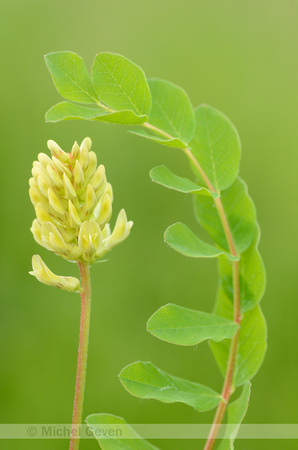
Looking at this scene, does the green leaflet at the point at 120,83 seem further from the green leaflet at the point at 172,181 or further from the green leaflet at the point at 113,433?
the green leaflet at the point at 113,433

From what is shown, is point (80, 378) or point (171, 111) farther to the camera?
point (171, 111)

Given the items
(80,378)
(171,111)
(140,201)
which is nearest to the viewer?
(80,378)

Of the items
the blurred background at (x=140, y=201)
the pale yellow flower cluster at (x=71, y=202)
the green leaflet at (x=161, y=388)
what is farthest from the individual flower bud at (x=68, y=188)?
the blurred background at (x=140, y=201)

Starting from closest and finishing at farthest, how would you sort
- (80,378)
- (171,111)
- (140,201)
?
(80,378)
(171,111)
(140,201)

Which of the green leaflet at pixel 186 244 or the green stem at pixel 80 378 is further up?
the green leaflet at pixel 186 244

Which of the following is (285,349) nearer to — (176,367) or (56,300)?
(176,367)

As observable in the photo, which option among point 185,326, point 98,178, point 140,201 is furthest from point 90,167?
point 140,201

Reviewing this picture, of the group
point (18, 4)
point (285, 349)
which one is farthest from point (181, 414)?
point (18, 4)

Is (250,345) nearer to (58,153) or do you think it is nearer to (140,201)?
(58,153)
